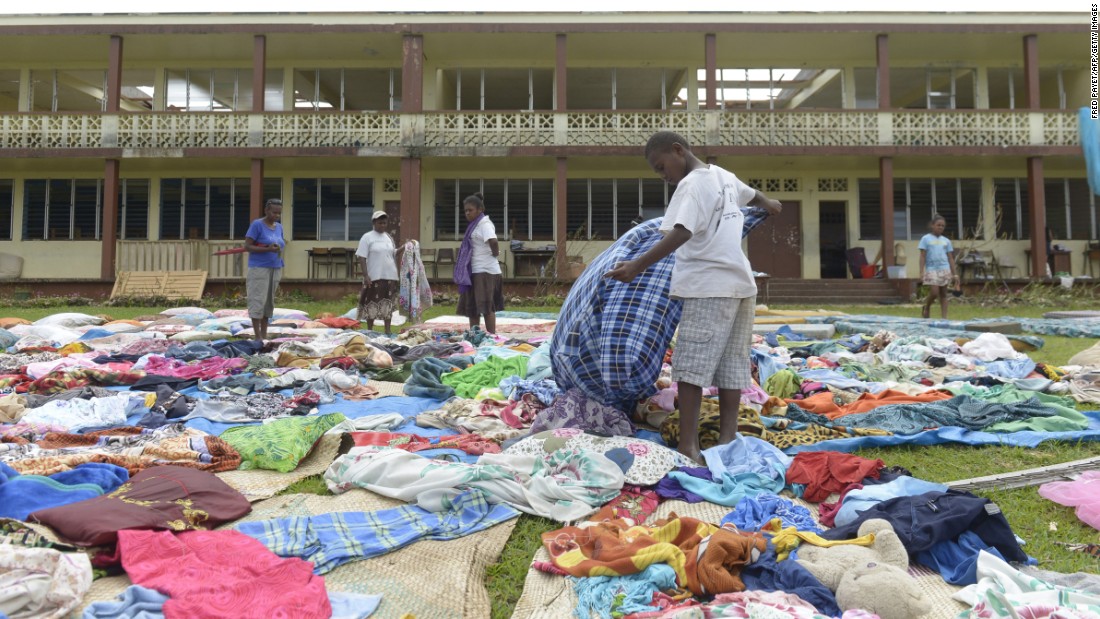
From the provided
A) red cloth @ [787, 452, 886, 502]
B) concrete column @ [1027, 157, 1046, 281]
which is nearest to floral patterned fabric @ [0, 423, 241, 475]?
red cloth @ [787, 452, 886, 502]

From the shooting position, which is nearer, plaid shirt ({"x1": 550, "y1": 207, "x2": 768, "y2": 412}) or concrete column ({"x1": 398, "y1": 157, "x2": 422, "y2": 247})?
plaid shirt ({"x1": 550, "y1": 207, "x2": 768, "y2": 412})

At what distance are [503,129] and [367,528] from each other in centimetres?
1431

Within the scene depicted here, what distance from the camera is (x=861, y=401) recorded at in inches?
185

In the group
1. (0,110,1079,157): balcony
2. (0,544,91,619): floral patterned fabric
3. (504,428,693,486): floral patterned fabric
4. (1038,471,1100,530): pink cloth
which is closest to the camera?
(0,544,91,619): floral patterned fabric

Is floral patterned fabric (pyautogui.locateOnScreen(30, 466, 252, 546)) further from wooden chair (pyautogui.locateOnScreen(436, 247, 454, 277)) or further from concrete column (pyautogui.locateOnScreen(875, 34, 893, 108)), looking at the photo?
concrete column (pyautogui.locateOnScreen(875, 34, 893, 108))

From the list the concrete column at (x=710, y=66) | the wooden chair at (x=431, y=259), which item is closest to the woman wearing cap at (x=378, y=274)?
the wooden chair at (x=431, y=259)

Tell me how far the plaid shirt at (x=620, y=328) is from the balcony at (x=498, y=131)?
12.4 metres

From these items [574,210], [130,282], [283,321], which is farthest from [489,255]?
[130,282]

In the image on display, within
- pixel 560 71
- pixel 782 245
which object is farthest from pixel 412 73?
pixel 782 245

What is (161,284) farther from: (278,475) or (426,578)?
(426,578)

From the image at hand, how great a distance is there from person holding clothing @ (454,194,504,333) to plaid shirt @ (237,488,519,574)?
5225mm

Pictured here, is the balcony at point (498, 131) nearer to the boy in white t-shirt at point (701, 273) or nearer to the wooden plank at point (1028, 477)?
the boy in white t-shirt at point (701, 273)

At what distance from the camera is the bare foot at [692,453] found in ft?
11.3

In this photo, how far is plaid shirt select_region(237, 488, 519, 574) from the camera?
2.46 m
